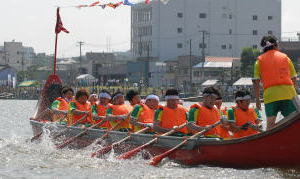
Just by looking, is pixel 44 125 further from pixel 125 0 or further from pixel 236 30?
pixel 236 30

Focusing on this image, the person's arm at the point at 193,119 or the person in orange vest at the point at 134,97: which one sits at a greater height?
the person in orange vest at the point at 134,97

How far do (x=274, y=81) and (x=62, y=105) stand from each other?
30.6 ft

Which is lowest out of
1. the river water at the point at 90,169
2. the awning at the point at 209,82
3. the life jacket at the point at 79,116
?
the river water at the point at 90,169

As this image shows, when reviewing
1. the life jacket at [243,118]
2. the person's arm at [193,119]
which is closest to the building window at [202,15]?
the life jacket at [243,118]

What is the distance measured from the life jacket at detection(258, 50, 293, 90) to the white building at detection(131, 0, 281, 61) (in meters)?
86.8

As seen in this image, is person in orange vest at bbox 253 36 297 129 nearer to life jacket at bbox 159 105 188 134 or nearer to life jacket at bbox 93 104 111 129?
life jacket at bbox 159 105 188 134

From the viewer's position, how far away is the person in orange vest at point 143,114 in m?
16.5

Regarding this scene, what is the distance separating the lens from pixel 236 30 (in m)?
108

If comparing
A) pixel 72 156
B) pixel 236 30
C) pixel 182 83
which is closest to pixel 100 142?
pixel 72 156

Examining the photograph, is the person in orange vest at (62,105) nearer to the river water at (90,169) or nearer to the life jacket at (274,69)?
the river water at (90,169)

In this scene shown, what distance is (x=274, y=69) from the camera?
43.6 ft

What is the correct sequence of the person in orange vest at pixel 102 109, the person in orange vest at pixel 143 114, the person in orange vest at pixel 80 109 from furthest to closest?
the person in orange vest at pixel 80 109 → the person in orange vest at pixel 102 109 → the person in orange vest at pixel 143 114

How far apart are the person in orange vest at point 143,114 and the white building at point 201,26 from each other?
83550mm

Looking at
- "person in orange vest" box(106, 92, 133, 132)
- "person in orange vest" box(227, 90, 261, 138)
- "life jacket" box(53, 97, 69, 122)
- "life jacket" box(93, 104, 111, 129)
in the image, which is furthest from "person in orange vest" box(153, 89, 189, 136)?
"life jacket" box(53, 97, 69, 122)
